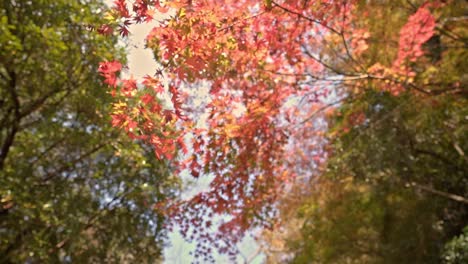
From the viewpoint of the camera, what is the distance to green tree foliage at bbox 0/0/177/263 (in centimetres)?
504

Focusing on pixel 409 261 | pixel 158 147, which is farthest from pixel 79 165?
pixel 409 261

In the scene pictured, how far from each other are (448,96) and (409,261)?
114 inches

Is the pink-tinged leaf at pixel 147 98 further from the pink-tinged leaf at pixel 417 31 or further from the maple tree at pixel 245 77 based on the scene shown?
the pink-tinged leaf at pixel 417 31

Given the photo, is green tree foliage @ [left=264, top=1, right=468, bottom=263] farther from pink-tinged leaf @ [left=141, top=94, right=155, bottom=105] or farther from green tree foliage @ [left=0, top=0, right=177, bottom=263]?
pink-tinged leaf @ [left=141, top=94, right=155, bottom=105]

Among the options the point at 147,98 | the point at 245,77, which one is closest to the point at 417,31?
the point at 245,77

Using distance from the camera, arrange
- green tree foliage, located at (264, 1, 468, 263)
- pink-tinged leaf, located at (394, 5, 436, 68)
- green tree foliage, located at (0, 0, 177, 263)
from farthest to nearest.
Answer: green tree foliage, located at (264, 1, 468, 263) → green tree foliage, located at (0, 0, 177, 263) → pink-tinged leaf, located at (394, 5, 436, 68)

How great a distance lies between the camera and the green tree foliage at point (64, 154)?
5039mm

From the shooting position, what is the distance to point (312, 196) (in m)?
8.34

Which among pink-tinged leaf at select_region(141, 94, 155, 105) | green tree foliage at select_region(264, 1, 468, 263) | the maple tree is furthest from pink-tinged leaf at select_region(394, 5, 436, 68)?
pink-tinged leaf at select_region(141, 94, 155, 105)

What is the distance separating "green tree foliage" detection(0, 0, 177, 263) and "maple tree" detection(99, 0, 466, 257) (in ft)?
2.75

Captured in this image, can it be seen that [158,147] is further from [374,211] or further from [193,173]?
[374,211]

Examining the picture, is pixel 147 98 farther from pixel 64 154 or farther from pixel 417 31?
pixel 64 154

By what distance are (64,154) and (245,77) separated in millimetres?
3885

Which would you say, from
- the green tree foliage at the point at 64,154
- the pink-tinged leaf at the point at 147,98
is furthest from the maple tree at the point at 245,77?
the green tree foliage at the point at 64,154
